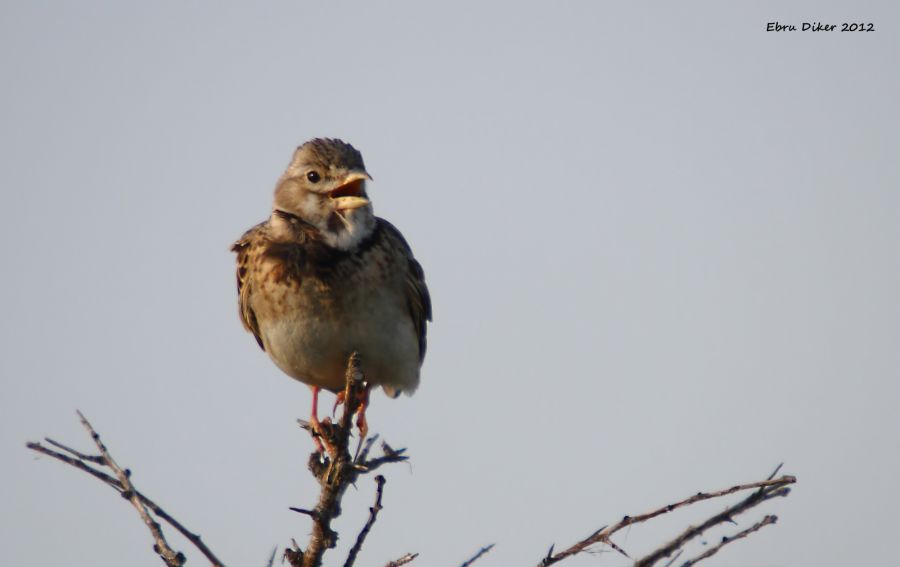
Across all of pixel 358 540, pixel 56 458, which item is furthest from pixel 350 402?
pixel 56 458

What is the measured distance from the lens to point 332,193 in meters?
8.70

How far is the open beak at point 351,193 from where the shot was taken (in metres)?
8.54

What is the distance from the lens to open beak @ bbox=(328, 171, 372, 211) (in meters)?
8.54

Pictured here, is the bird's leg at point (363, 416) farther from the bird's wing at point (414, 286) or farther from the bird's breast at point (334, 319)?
the bird's wing at point (414, 286)

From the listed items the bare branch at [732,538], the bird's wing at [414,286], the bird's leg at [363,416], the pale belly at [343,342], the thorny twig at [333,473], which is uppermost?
the bird's wing at [414,286]

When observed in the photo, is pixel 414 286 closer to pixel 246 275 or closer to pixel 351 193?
pixel 351 193

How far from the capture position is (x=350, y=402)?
6754 mm

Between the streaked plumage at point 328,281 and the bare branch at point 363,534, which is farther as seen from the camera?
the streaked plumage at point 328,281

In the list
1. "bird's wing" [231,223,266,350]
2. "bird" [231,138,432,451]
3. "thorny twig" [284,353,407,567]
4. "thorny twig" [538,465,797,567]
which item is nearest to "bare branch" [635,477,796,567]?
"thorny twig" [538,465,797,567]

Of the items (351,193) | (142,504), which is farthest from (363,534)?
(351,193)

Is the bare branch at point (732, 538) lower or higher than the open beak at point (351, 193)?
lower

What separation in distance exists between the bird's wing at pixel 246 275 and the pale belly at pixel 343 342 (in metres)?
0.32

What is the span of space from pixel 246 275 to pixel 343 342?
3.70 ft

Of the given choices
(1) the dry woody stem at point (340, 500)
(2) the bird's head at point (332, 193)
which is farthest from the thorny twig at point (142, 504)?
(2) the bird's head at point (332, 193)
